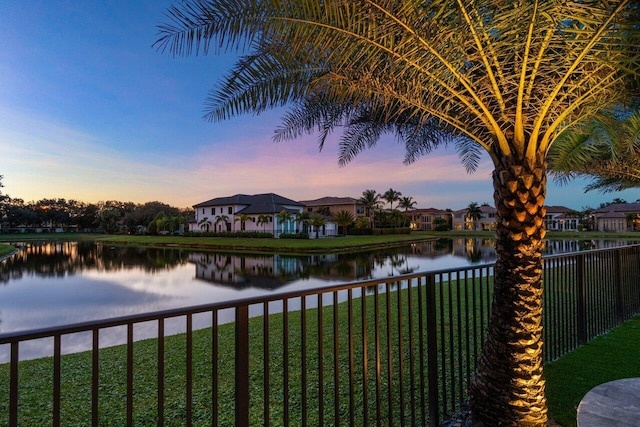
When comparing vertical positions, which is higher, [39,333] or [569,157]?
[569,157]

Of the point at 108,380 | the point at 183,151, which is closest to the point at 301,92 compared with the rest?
the point at 108,380

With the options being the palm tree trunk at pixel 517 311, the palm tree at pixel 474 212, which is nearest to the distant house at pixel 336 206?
the palm tree at pixel 474 212

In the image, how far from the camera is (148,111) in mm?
18000

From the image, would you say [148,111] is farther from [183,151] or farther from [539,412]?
[539,412]

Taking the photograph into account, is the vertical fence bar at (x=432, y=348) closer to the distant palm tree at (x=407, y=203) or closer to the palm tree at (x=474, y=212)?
the distant palm tree at (x=407, y=203)

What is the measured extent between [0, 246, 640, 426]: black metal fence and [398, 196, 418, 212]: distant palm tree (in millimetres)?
65552

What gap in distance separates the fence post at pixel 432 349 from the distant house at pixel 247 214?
125 feet

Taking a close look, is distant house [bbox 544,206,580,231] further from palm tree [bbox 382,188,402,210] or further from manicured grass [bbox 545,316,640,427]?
manicured grass [bbox 545,316,640,427]

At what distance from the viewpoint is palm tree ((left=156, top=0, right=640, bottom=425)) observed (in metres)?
2.15

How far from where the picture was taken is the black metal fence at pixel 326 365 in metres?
1.91

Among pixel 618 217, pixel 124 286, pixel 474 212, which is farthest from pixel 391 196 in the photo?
pixel 124 286

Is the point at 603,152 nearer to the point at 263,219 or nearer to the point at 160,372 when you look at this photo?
the point at 160,372

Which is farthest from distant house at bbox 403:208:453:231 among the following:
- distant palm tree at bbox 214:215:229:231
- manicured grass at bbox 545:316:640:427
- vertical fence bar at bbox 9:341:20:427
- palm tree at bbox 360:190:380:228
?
vertical fence bar at bbox 9:341:20:427

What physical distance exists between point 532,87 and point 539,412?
239cm
